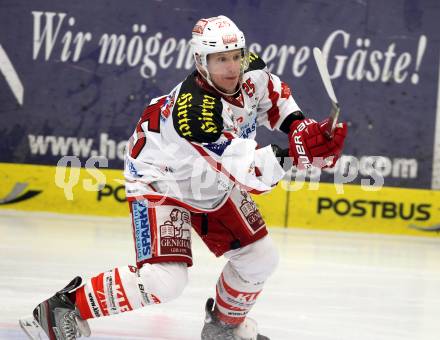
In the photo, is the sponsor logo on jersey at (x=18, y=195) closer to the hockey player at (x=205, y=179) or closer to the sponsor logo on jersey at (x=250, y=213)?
the hockey player at (x=205, y=179)

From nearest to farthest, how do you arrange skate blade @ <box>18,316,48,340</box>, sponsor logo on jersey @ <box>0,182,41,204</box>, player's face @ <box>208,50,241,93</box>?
1. player's face @ <box>208,50,241,93</box>
2. skate blade @ <box>18,316,48,340</box>
3. sponsor logo on jersey @ <box>0,182,41,204</box>

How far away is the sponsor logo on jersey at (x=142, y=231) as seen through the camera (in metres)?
3.67

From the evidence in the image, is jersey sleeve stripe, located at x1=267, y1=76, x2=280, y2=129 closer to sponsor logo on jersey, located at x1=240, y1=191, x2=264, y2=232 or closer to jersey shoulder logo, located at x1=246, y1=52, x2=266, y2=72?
jersey shoulder logo, located at x1=246, y1=52, x2=266, y2=72

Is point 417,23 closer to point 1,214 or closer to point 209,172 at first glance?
point 1,214

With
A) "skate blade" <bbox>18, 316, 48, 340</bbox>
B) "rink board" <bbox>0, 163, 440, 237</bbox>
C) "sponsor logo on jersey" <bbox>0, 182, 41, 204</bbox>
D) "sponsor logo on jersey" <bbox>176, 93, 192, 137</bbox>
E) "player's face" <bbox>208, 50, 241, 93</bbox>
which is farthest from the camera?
"sponsor logo on jersey" <bbox>0, 182, 41, 204</bbox>

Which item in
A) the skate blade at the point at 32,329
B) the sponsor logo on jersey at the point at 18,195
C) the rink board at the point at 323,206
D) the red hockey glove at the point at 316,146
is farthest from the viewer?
the sponsor logo on jersey at the point at 18,195

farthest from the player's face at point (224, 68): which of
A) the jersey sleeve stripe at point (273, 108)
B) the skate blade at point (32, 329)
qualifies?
the skate blade at point (32, 329)

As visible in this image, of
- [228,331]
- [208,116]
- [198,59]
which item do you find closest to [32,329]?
[228,331]

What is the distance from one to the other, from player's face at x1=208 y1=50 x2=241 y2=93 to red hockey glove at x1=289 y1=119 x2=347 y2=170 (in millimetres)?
301

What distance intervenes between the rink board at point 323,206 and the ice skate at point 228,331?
3.12 m

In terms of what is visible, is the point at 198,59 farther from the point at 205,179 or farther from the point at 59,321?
the point at 59,321

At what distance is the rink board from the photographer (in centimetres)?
725

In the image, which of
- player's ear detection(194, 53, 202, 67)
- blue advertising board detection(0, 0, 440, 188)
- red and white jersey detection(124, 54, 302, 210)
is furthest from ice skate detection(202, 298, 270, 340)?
blue advertising board detection(0, 0, 440, 188)

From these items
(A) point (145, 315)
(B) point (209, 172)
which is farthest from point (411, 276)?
(B) point (209, 172)
